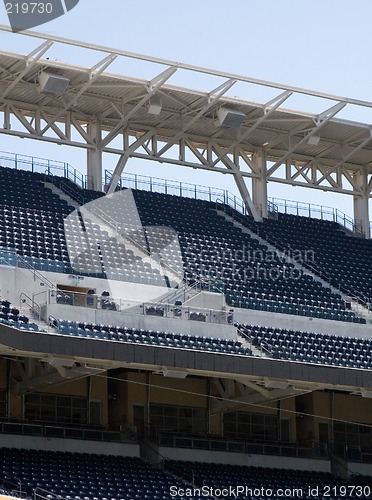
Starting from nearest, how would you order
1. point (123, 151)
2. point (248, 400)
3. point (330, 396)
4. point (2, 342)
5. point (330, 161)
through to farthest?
point (2, 342) → point (248, 400) → point (330, 396) → point (123, 151) → point (330, 161)

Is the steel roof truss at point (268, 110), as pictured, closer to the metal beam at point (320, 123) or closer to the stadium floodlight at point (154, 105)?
the metal beam at point (320, 123)

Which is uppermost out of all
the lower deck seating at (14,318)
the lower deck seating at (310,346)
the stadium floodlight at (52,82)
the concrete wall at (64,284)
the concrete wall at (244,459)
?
the stadium floodlight at (52,82)

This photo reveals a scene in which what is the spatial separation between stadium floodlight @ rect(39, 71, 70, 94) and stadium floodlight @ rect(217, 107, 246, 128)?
20.6 ft

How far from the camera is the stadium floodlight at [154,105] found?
43.8 meters

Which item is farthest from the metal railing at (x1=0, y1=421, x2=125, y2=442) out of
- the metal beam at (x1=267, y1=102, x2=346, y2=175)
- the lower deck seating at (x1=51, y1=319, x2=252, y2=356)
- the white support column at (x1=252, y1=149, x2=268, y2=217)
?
the metal beam at (x1=267, y1=102, x2=346, y2=175)

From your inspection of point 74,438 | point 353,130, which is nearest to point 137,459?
point 74,438

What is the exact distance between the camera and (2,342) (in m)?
30.1

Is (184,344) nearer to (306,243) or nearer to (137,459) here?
(137,459)

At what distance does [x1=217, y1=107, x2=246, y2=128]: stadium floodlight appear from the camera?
45.4 m

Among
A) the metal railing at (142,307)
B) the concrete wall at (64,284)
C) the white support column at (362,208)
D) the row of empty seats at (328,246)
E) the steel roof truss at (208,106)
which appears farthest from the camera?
the white support column at (362,208)

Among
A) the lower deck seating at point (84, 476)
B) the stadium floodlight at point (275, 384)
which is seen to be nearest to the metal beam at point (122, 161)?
the stadium floodlight at point (275, 384)

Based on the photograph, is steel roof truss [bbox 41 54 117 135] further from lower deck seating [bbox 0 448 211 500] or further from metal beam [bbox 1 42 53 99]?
lower deck seating [bbox 0 448 211 500]

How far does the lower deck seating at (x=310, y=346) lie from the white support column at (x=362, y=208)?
1186 cm

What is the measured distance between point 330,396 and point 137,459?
7.98 m
